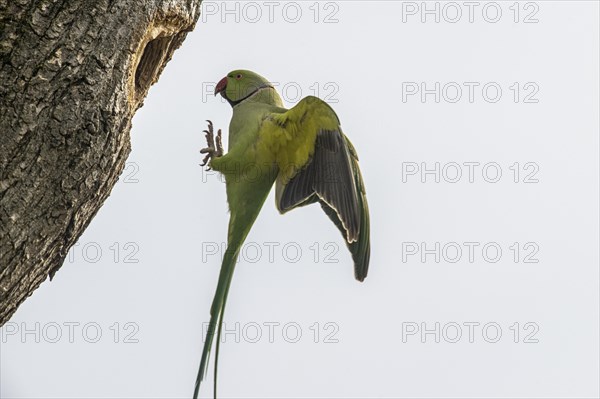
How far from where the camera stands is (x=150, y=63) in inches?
115

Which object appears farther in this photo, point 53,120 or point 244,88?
point 244,88

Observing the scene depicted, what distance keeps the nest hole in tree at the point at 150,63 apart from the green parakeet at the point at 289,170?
82 cm

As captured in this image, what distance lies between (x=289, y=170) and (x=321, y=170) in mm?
195

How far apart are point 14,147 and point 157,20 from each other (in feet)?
2.35

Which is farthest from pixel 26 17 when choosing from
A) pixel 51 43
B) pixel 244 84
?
pixel 244 84

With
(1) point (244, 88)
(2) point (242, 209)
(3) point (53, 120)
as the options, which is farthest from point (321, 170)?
(3) point (53, 120)

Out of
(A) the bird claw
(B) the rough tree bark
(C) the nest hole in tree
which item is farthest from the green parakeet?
(B) the rough tree bark

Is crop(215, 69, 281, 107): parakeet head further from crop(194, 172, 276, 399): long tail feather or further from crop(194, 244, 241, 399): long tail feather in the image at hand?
crop(194, 244, 241, 399): long tail feather

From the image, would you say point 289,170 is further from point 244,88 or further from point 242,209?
point 244,88

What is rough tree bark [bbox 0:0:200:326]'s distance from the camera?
213cm

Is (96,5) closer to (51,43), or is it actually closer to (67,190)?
(51,43)

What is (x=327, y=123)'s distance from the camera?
3.52 metres

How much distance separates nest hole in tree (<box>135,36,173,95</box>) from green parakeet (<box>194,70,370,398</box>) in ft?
2.69

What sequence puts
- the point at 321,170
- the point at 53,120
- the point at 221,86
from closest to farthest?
the point at 53,120
the point at 321,170
the point at 221,86
